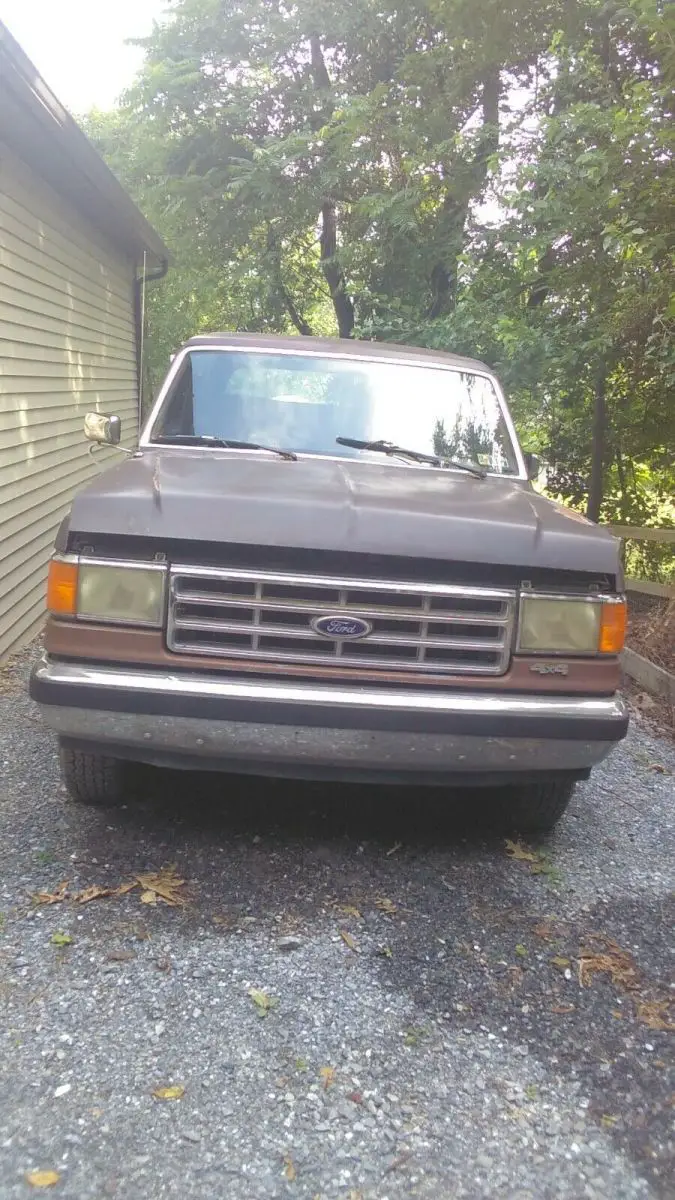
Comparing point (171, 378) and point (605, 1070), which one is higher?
point (171, 378)

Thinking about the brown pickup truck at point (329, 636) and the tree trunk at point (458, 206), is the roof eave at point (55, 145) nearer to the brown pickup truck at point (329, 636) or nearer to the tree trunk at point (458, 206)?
the brown pickup truck at point (329, 636)

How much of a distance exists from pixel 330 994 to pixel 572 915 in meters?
0.92

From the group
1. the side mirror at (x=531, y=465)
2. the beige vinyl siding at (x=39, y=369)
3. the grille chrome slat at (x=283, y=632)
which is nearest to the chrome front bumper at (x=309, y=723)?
the grille chrome slat at (x=283, y=632)

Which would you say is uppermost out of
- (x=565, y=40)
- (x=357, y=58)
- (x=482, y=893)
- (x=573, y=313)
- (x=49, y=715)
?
(x=357, y=58)

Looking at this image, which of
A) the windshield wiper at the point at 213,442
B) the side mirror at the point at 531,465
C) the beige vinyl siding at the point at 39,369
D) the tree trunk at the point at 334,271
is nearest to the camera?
the windshield wiper at the point at 213,442

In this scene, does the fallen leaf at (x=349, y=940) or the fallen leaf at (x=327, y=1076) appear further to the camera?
the fallen leaf at (x=349, y=940)

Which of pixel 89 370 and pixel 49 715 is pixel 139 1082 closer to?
pixel 49 715

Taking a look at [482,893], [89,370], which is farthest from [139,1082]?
[89,370]

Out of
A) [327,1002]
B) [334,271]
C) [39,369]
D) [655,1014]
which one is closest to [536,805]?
[655,1014]

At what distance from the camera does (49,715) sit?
2.76 meters

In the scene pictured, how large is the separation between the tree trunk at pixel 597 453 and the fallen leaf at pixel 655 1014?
753 cm

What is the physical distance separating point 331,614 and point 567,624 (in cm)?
75

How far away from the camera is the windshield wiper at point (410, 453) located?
370 cm

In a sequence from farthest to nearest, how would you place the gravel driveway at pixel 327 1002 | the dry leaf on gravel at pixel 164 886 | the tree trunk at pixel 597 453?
the tree trunk at pixel 597 453 < the dry leaf on gravel at pixel 164 886 < the gravel driveway at pixel 327 1002
